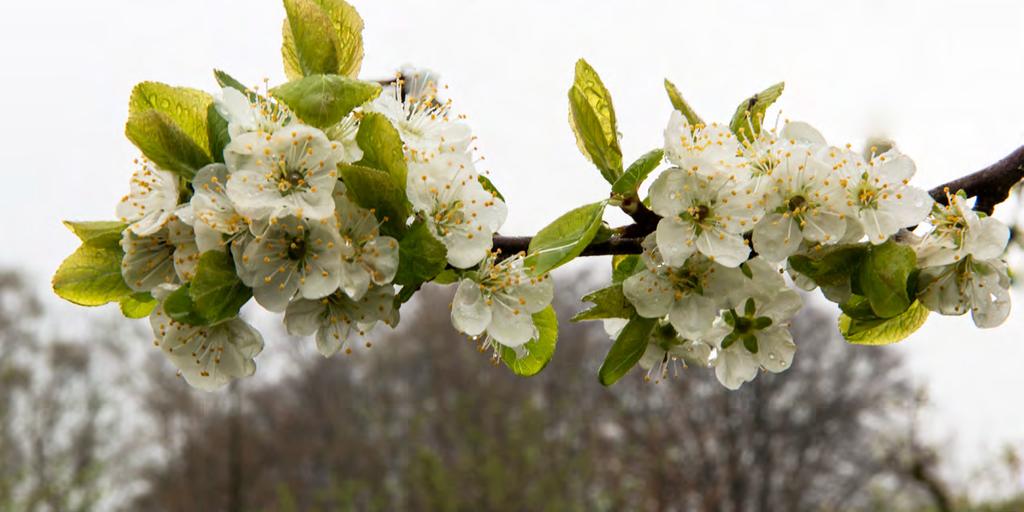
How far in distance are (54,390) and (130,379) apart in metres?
2.11

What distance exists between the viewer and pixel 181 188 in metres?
1.00

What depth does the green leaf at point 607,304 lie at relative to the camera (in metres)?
1.07

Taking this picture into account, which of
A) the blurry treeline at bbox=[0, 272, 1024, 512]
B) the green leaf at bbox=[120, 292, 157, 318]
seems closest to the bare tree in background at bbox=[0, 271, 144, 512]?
the blurry treeline at bbox=[0, 272, 1024, 512]

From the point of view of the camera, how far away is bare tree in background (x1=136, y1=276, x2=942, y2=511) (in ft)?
29.9

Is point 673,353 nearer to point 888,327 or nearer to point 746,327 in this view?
point 746,327

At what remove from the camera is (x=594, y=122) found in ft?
3.50

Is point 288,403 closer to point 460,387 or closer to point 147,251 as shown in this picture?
point 460,387

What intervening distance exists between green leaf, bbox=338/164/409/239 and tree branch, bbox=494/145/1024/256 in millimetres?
150

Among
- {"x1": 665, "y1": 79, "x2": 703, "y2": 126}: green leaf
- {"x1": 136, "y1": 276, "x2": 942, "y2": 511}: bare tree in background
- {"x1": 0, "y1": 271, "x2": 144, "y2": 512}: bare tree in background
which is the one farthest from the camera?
{"x1": 0, "y1": 271, "x2": 144, "y2": 512}: bare tree in background

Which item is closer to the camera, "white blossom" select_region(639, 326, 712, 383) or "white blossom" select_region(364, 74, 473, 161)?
"white blossom" select_region(364, 74, 473, 161)

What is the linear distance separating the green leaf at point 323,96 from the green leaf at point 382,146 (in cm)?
3

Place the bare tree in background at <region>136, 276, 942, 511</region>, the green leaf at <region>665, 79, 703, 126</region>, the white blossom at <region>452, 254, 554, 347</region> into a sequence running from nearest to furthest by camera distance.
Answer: the white blossom at <region>452, 254, 554, 347</region> → the green leaf at <region>665, 79, 703, 126</region> → the bare tree in background at <region>136, 276, 942, 511</region>

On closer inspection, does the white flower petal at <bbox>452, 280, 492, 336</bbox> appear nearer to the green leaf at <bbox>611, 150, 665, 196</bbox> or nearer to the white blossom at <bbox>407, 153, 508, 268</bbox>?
the white blossom at <bbox>407, 153, 508, 268</bbox>

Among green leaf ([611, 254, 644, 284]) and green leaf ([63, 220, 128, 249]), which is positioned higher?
green leaf ([63, 220, 128, 249])
